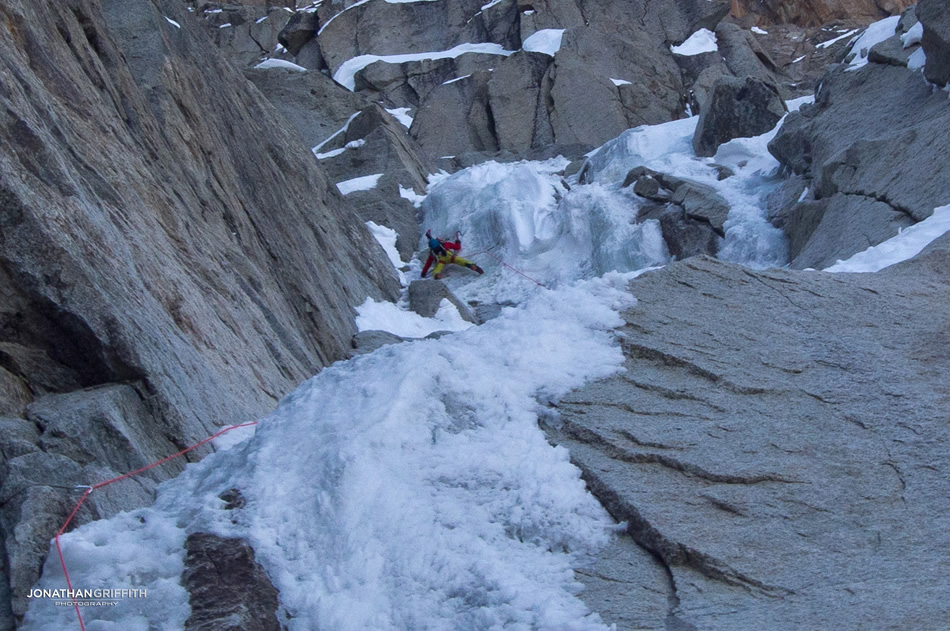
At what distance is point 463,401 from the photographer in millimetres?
5492

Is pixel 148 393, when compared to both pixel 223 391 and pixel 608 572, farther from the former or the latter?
pixel 608 572

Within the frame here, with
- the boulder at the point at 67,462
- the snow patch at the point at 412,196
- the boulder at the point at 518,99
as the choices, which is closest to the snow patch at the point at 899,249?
the boulder at the point at 67,462

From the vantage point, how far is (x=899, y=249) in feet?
30.0

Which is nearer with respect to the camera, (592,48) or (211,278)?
(211,278)

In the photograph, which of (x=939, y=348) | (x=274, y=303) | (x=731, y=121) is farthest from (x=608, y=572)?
(x=731, y=121)

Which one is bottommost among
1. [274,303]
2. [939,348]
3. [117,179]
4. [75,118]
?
[274,303]

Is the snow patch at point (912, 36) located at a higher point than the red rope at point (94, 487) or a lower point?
lower

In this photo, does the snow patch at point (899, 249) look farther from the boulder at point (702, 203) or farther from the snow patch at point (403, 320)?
the boulder at point (702, 203)

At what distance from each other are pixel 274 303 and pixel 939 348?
7.84m

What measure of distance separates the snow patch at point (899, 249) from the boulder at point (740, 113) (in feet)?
40.8

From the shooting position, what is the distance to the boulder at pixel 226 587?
159 inches

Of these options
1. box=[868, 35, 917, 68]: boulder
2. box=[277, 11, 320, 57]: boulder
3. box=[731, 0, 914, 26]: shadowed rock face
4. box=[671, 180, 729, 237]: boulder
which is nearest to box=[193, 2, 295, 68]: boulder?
box=[277, 11, 320, 57]: boulder

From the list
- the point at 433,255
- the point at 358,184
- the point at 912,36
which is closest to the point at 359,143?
the point at 358,184

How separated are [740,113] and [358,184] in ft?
31.9
